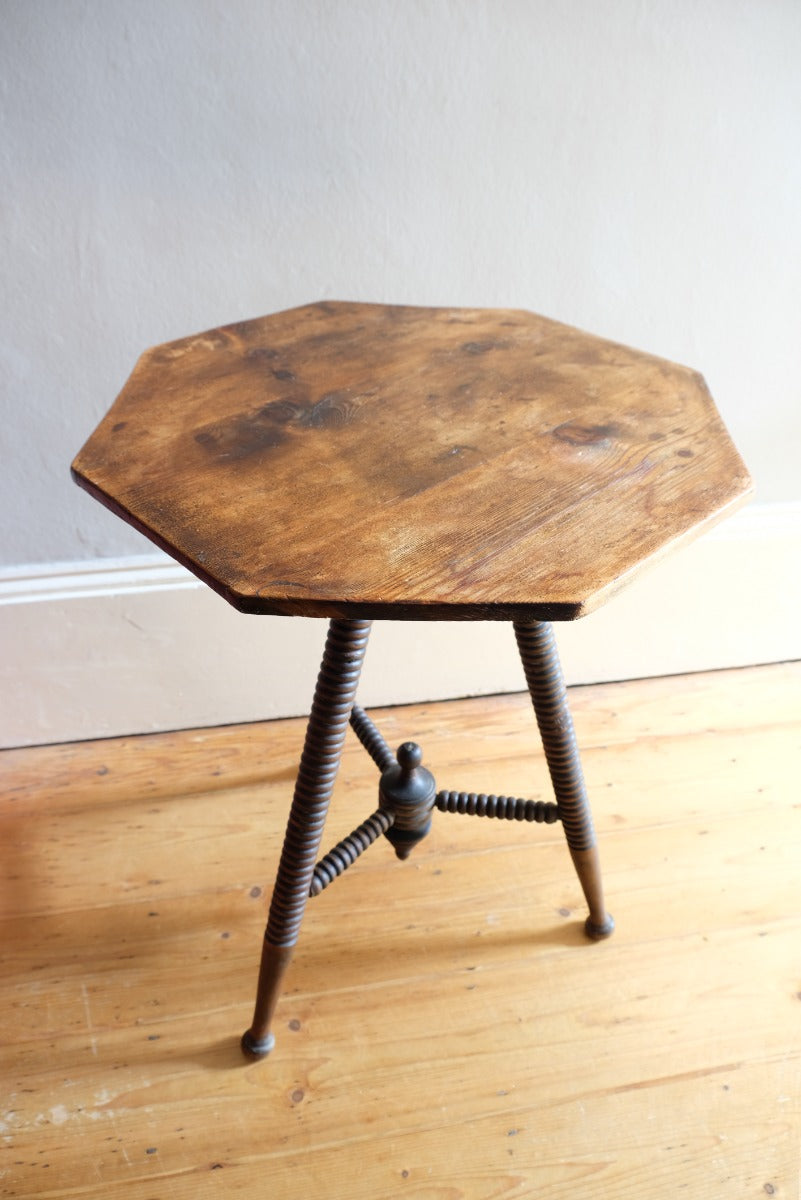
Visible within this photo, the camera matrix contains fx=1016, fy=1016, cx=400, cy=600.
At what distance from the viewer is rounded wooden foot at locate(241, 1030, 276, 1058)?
47.3 inches

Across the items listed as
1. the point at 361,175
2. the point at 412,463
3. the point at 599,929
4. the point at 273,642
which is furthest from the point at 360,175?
the point at 599,929

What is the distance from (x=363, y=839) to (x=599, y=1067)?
386 mm

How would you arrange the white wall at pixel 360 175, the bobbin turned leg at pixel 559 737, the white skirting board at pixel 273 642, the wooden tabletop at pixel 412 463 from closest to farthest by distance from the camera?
the wooden tabletop at pixel 412 463 → the bobbin turned leg at pixel 559 737 → the white wall at pixel 360 175 → the white skirting board at pixel 273 642

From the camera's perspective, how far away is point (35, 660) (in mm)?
1611

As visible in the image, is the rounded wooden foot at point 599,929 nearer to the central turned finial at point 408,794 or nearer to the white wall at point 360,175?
the central turned finial at point 408,794

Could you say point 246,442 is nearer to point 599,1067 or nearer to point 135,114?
point 135,114

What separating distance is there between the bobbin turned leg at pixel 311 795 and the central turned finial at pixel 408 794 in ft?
0.51

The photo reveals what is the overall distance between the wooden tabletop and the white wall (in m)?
0.23

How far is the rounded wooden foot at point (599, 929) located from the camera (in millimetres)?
1347

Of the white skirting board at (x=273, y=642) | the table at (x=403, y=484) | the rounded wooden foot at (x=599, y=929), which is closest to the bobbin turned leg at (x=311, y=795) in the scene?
the table at (x=403, y=484)

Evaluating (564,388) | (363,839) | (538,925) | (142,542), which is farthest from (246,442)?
(538,925)

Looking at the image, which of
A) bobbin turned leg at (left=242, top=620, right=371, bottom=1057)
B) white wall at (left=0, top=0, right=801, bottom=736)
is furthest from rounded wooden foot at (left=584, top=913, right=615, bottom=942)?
white wall at (left=0, top=0, right=801, bottom=736)

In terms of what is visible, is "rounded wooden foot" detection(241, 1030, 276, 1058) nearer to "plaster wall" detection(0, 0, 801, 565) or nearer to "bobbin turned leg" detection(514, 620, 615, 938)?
"bobbin turned leg" detection(514, 620, 615, 938)

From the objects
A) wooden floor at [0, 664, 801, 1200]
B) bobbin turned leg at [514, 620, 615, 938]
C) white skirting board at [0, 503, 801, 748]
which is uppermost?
bobbin turned leg at [514, 620, 615, 938]
